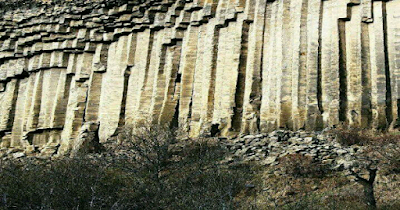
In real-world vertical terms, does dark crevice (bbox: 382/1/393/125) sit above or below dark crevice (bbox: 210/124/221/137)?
above

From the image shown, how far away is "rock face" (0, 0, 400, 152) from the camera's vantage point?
2238 centimetres

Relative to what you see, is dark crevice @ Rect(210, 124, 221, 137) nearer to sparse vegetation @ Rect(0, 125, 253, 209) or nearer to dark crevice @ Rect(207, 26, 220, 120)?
dark crevice @ Rect(207, 26, 220, 120)

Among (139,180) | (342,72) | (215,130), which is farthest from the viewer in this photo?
(215,130)

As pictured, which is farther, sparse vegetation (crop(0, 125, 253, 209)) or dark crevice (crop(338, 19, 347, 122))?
dark crevice (crop(338, 19, 347, 122))

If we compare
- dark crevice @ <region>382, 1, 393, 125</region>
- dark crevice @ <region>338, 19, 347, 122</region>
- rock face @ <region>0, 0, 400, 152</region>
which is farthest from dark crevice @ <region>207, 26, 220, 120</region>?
dark crevice @ <region>382, 1, 393, 125</region>

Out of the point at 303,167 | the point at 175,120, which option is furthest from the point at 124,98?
the point at 303,167

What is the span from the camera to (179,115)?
83.1 feet

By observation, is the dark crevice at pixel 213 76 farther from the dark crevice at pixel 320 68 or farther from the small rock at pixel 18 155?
the small rock at pixel 18 155

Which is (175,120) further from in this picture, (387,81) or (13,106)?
(13,106)

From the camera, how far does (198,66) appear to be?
84.5ft

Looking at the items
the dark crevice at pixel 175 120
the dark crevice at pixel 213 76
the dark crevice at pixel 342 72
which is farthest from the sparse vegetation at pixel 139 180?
the dark crevice at pixel 342 72

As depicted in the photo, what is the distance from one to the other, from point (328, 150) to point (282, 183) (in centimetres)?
212

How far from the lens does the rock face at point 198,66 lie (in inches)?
881

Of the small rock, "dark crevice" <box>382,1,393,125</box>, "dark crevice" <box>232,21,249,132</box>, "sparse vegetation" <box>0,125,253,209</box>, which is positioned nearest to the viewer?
"sparse vegetation" <box>0,125,253,209</box>
